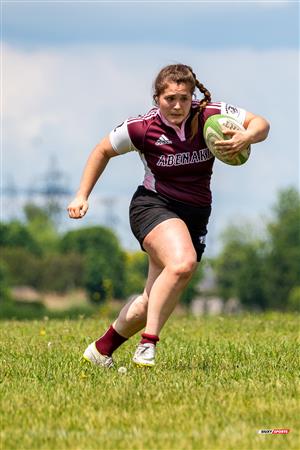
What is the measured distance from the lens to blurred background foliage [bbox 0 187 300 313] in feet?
408

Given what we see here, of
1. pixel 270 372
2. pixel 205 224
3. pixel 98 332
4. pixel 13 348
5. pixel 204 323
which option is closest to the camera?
pixel 270 372

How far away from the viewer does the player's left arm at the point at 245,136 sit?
8.80 m

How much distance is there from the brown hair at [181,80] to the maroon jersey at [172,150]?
4 centimetres

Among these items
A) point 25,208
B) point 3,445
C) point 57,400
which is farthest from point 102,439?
point 25,208

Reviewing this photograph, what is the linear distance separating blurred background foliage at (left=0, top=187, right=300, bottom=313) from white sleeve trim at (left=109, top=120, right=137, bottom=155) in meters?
101

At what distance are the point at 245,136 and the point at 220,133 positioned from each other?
19 cm

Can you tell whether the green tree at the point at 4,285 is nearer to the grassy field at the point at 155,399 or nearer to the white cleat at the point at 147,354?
the grassy field at the point at 155,399

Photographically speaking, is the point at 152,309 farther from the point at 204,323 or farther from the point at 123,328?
the point at 204,323

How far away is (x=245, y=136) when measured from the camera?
29.1 ft

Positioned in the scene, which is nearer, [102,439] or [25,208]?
[102,439]

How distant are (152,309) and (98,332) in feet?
14.8

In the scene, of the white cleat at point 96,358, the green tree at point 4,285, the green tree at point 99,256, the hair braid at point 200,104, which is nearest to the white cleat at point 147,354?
the white cleat at point 96,358

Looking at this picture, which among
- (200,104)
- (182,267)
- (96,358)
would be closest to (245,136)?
(200,104)

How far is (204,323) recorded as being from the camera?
1527 cm
